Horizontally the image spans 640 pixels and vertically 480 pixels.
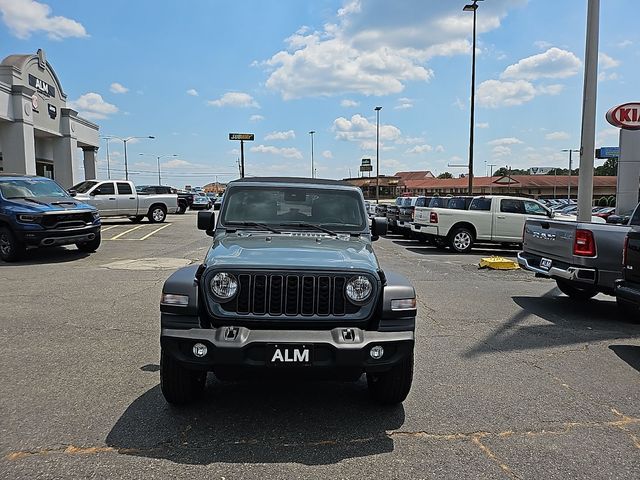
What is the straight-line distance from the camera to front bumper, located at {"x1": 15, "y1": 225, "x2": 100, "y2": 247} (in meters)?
12.4

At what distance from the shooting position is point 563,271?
8.11 meters

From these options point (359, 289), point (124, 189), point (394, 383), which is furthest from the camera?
point (124, 189)

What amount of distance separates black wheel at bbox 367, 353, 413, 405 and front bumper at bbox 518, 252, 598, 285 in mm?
4707

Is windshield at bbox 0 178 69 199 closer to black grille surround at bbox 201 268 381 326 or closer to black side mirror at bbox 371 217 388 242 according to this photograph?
black side mirror at bbox 371 217 388 242

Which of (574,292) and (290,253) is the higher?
(290,253)

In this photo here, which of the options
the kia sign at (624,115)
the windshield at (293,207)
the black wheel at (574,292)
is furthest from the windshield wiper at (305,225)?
the kia sign at (624,115)

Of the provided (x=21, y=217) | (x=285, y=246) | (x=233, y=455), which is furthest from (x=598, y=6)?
(x=21, y=217)

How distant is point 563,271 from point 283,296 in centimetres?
573

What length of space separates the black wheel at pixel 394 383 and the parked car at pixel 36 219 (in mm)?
10673

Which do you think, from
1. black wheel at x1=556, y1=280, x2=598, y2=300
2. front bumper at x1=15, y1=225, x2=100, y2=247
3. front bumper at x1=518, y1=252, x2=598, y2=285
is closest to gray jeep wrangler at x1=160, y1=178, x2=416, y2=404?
front bumper at x1=518, y1=252, x2=598, y2=285

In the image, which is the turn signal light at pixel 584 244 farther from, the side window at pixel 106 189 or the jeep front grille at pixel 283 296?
the side window at pixel 106 189

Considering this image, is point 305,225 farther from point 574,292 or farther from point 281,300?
point 574,292

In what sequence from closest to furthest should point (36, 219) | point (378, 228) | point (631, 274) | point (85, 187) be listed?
point (378, 228) → point (631, 274) → point (36, 219) → point (85, 187)

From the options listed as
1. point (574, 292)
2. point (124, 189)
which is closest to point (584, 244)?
point (574, 292)
